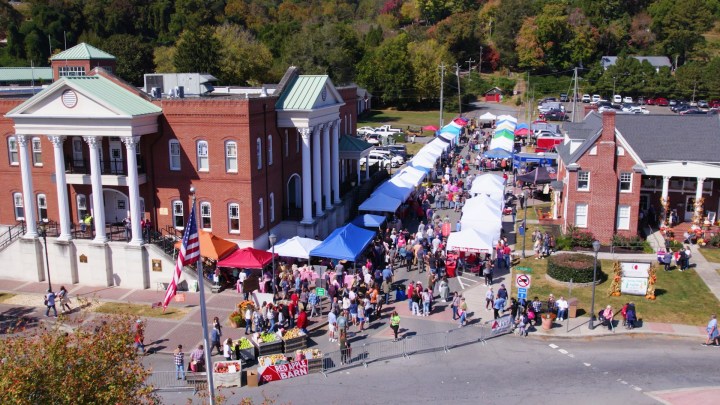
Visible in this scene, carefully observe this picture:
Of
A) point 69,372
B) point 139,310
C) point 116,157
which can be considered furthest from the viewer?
point 116,157

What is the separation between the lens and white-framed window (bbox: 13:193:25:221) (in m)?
36.1

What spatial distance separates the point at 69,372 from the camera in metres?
12.5

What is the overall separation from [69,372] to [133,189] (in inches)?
818

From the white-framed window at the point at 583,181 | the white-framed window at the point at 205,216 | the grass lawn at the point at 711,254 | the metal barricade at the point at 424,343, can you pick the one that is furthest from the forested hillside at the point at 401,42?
the metal barricade at the point at 424,343

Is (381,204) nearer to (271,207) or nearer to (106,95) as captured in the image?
(271,207)

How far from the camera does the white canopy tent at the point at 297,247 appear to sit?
32.9 m

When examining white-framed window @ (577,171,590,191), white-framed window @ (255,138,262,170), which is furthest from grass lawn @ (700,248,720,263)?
white-framed window @ (255,138,262,170)

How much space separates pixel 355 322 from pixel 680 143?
2593 cm

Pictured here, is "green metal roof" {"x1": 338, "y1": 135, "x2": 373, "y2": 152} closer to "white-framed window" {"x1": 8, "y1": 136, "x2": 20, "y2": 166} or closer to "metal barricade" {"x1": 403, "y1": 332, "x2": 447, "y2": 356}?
"white-framed window" {"x1": 8, "y1": 136, "x2": 20, "y2": 166}

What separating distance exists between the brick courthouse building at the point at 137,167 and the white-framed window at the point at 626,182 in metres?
17.8

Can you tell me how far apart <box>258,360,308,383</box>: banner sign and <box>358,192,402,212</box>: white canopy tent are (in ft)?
60.7

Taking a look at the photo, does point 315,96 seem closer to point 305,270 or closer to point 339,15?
point 305,270

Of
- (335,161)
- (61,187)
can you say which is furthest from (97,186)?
(335,161)

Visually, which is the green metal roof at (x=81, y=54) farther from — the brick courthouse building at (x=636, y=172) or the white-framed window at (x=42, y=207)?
the brick courthouse building at (x=636, y=172)
